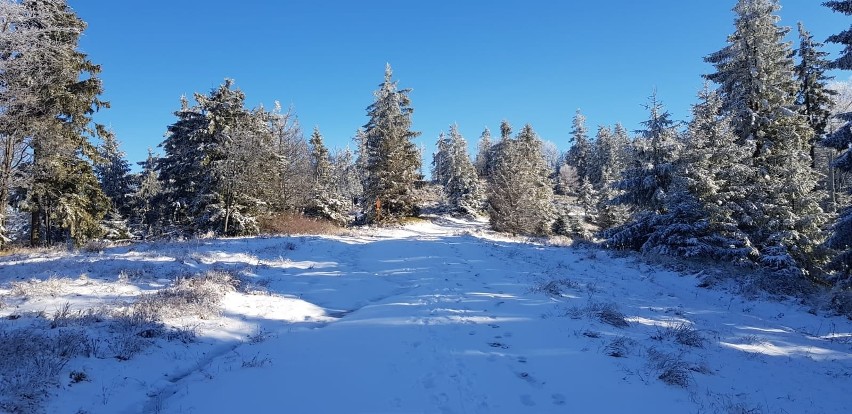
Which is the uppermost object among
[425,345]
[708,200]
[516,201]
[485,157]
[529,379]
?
[485,157]

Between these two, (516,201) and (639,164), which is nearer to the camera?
(639,164)

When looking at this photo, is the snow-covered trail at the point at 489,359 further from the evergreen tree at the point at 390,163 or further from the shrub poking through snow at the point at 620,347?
the evergreen tree at the point at 390,163

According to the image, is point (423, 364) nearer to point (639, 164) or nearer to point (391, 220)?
point (639, 164)

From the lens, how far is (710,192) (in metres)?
17.0

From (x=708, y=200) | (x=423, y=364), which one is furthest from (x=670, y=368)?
(x=708, y=200)

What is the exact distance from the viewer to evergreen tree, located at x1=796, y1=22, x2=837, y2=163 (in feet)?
89.7

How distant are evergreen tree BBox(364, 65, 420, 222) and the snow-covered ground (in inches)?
1034

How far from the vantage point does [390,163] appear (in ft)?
128

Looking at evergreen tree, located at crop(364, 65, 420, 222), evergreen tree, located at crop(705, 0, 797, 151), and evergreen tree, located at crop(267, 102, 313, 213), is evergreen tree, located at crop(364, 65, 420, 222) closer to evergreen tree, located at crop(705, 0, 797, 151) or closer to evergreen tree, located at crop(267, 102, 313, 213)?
evergreen tree, located at crop(267, 102, 313, 213)

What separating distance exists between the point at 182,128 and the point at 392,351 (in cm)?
2965

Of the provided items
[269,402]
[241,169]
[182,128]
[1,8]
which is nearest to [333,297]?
[269,402]

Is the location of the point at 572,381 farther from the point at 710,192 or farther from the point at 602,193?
the point at 602,193

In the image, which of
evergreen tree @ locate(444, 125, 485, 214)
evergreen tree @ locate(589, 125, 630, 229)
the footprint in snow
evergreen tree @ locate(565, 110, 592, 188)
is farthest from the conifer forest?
evergreen tree @ locate(565, 110, 592, 188)

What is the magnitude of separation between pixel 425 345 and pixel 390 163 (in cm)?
3303
